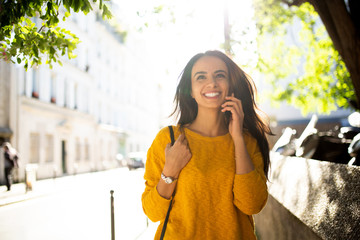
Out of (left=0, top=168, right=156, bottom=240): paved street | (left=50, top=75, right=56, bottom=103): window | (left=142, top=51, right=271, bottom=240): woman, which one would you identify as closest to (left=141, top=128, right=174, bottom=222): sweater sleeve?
(left=142, top=51, right=271, bottom=240): woman

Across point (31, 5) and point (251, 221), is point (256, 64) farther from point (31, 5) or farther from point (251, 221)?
point (251, 221)

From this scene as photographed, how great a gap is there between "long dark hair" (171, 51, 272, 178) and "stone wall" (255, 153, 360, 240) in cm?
37

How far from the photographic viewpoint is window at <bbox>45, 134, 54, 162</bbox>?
956 inches

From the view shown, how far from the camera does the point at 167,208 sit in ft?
6.65

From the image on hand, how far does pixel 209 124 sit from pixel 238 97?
293 mm

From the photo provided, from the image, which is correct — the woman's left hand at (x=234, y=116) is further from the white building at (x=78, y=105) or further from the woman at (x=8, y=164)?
the woman at (x=8, y=164)

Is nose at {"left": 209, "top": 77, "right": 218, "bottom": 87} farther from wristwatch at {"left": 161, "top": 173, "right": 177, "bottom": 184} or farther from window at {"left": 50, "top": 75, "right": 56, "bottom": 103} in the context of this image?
window at {"left": 50, "top": 75, "right": 56, "bottom": 103}

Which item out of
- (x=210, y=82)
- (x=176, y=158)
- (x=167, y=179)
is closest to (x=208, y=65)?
(x=210, y=82)

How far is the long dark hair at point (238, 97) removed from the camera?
2.29m

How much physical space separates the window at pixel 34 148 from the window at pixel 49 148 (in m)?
1.35

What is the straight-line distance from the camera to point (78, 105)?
29484mm

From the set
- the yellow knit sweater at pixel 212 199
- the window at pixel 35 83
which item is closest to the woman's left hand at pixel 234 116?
the yellow knit sweater at pixel 212 199

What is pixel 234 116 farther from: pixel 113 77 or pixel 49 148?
pixel 113 77

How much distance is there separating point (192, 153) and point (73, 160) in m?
27.7
